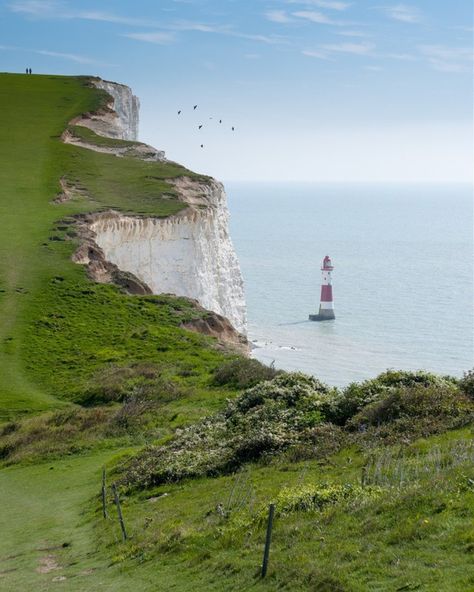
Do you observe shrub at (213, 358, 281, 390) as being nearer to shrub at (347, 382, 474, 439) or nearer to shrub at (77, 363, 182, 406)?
shrub at (77, 363, 182, 406)

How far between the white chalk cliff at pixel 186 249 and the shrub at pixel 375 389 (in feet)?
111

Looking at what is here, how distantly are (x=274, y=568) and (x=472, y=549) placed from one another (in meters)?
2.87

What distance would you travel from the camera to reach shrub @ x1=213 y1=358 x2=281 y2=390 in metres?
37.0

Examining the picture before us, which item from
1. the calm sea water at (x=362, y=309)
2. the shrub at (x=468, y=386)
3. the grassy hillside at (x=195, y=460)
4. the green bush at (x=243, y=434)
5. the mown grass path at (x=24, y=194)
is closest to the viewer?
the grassy hillside at (x=195, y=460)

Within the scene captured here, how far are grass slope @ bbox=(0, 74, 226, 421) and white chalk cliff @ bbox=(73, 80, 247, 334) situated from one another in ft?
5.31

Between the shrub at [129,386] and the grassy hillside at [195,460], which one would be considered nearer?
the grassy hillside at [195,460]

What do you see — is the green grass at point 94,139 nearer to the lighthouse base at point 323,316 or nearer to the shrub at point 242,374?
the lighthouse base at point 323,316

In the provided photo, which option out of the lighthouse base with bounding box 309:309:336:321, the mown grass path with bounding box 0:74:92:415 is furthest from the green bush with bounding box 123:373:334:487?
the lighthouse base with bounding box 309:309:336:321

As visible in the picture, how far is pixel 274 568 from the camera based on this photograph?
14.7m

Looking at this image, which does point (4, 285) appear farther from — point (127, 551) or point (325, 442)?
point (127, 551)

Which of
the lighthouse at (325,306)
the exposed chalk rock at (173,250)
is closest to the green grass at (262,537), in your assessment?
the exposed chalk rock at (173,250)

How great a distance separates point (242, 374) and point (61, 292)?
15.1 m

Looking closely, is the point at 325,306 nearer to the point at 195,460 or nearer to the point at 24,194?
the point at 24,194

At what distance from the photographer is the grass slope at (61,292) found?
41.2 metres
